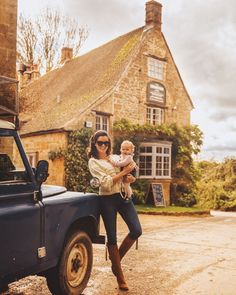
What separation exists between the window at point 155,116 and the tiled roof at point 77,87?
291cm

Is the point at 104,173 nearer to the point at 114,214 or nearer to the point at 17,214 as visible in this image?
the point at 114,214

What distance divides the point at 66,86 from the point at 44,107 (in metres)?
2.02

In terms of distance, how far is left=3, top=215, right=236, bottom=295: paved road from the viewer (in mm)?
5211

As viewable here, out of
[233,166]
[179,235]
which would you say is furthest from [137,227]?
[233,166]

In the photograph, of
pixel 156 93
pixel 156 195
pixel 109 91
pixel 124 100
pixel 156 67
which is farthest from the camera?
pixel 156 67

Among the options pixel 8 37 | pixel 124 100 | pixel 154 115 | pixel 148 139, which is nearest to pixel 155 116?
pixel 154 115

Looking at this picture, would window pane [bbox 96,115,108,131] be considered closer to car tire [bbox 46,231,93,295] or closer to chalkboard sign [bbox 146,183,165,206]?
chalkboard sign [bbox 146,183,165,206]

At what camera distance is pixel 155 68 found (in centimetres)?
2288

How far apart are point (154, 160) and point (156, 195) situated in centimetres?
201

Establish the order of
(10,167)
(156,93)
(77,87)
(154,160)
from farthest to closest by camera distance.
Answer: (77,87) < (156,93) < (154,160) < (10,167)

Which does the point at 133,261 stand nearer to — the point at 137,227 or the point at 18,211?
the point at 137,227

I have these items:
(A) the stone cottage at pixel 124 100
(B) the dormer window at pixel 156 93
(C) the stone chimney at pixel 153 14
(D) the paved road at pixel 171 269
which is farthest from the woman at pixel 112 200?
(C) the stone chimney at pixel 153 14

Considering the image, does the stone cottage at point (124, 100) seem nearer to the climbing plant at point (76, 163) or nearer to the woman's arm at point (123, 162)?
the climbing plant at point (76, 163)

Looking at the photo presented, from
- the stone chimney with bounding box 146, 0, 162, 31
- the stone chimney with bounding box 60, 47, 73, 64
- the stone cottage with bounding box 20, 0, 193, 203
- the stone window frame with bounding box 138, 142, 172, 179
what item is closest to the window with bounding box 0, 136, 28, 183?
the stone cottage with bounding box 20, 0, 193, 203
